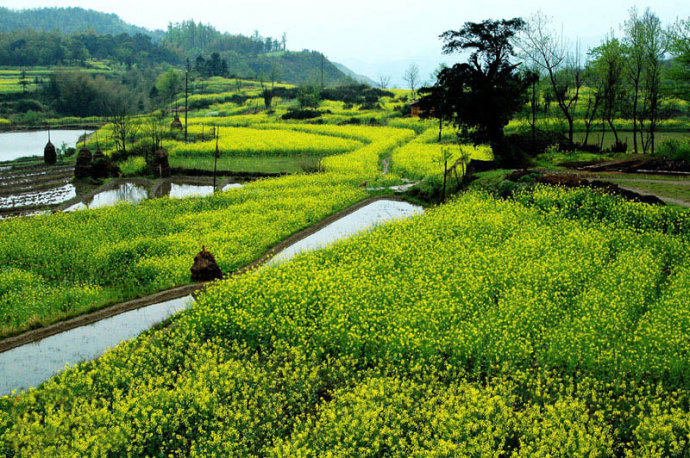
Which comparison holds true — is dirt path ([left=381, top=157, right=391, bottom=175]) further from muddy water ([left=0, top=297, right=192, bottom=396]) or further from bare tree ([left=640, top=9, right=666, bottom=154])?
muddy water ([left=0, top=297, right=192, bottom=396])

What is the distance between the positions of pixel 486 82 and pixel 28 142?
53679 mm

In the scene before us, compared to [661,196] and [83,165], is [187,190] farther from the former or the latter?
[661,196]

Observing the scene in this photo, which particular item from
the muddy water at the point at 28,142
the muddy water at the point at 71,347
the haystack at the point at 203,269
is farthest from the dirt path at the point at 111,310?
the muddy water at the point at 28,142

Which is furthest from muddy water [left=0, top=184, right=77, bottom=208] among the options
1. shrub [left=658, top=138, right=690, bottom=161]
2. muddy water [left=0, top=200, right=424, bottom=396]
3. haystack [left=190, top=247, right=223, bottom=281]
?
shrub [left=658, top=138, right=690, bottom=161]

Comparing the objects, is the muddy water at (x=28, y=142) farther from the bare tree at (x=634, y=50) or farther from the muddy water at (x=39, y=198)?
the bare tree at (x=634, y=50)

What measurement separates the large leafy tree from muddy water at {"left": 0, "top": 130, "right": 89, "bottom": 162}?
126 ft

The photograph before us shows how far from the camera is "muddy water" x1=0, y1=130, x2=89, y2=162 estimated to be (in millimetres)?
48675

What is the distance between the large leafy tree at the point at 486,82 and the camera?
32.3 m

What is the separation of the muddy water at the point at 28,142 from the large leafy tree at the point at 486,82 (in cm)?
3840

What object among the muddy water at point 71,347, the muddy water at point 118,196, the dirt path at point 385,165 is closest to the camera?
the muddy water at point 71,347

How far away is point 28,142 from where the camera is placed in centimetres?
5922

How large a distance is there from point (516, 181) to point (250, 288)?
52.8 feet

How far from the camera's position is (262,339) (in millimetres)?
12602

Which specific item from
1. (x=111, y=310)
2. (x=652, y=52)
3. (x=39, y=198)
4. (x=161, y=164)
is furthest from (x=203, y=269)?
(x=652, y=52)
